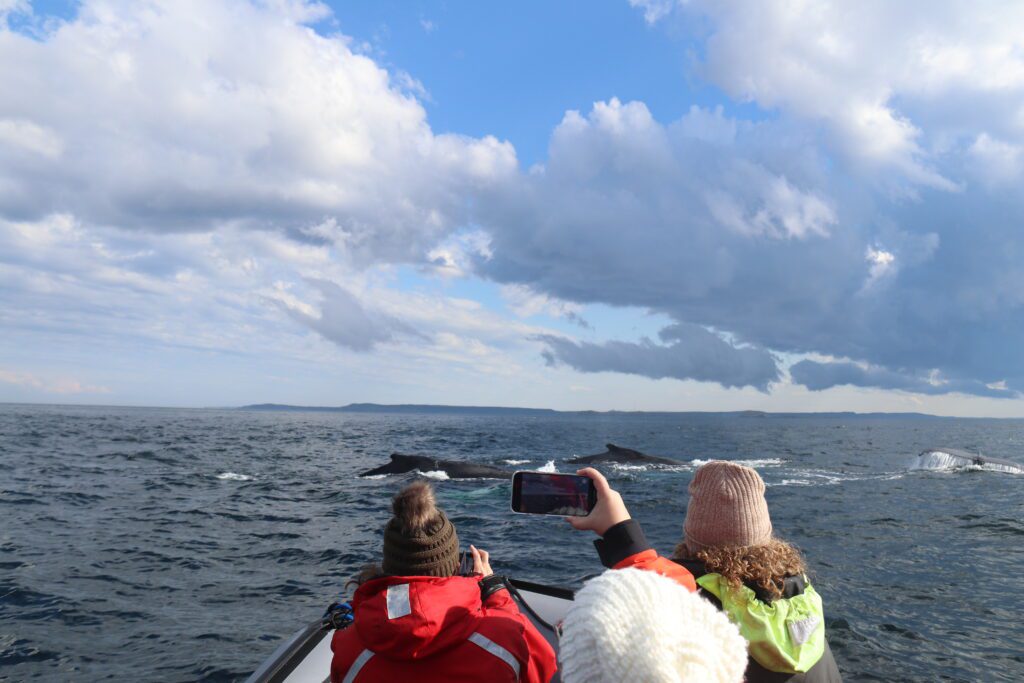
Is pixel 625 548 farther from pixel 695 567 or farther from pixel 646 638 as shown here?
pixel 646 638

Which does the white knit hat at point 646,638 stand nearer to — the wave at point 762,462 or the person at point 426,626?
the person at point 426,626

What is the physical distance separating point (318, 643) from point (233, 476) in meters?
24.7

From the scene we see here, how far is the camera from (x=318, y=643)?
6359 mm

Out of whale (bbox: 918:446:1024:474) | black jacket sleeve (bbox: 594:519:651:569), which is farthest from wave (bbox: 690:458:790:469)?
black jacket sleeve (bbox: 594:519:651:569)

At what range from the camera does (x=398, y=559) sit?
343 centimetres

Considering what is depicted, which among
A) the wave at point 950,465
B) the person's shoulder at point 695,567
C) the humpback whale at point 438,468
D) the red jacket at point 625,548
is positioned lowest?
the humpback whale at point 438,468

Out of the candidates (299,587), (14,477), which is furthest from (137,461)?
(299,587)

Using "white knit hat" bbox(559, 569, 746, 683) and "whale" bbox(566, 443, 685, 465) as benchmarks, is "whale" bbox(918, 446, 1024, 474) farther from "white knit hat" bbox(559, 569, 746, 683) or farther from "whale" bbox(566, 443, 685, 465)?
"white knit hat" bbox(559, 569, 746, 683)

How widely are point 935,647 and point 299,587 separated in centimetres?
1071

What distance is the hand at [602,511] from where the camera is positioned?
3221 millimetres

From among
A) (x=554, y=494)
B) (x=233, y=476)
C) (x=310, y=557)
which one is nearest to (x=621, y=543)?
(x=554, y=494)

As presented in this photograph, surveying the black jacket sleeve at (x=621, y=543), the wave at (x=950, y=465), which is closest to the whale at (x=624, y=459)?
the wave at (x=950, y=465)

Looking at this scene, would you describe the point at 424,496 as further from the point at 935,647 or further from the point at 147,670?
the point at 935,647

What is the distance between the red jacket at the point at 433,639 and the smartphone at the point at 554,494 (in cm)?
54
